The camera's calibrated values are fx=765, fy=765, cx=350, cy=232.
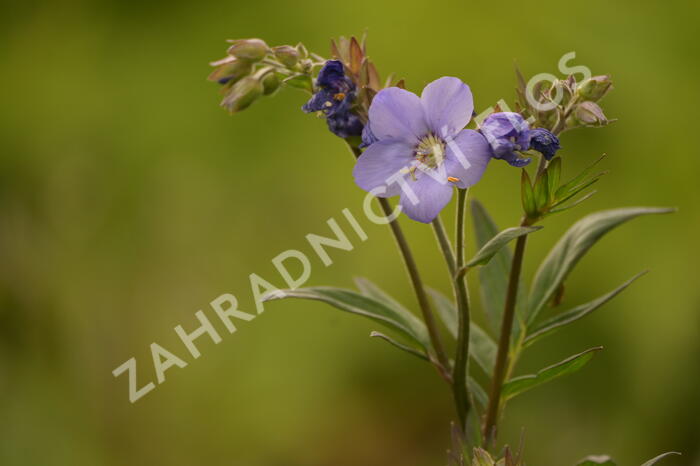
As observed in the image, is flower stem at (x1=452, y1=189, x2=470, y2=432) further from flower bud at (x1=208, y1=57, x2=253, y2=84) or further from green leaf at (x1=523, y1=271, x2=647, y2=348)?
flower bud at (x1=208, y1=57, x2=253, y2=84)

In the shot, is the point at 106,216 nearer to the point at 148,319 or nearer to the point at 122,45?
the point at 148,319

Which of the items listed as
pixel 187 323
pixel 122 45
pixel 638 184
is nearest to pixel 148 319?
pixel 187 323

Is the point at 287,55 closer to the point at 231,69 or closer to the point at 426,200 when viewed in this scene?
the point at 231,69

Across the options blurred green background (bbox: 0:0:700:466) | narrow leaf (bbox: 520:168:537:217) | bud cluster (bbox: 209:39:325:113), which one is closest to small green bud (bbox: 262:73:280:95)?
bud cluster (bbox: 209:39:325:113)

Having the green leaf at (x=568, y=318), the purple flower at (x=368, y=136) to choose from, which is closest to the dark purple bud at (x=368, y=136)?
the purple flower at (x=368, y=136)

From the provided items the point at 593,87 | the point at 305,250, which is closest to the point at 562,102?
the point at 593,87
